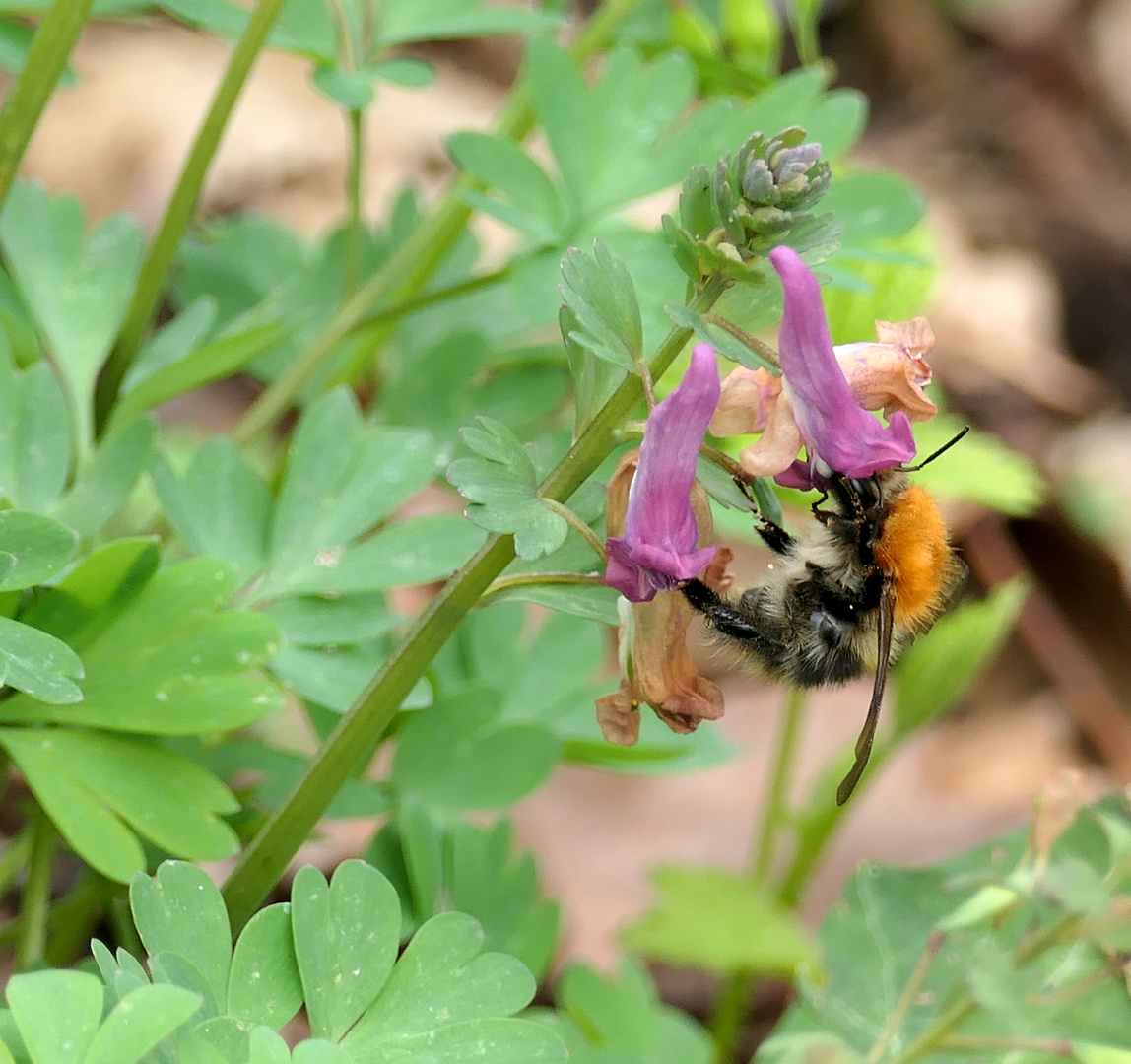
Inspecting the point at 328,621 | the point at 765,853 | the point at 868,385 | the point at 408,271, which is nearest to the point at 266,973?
the point at 328,621

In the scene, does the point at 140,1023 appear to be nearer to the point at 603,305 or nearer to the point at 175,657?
the point at 175,657

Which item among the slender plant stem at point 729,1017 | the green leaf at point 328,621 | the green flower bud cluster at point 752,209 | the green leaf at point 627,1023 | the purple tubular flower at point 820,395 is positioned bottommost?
the slender plant stem at point 729,1017

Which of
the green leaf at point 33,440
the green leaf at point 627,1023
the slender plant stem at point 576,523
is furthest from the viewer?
the green leaf at point 627,1023

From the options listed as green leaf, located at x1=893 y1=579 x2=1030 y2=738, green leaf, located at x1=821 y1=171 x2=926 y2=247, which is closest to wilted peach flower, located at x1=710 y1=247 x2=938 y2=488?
green leaf, located at x1=821 y1=171 x2=926 y2=247

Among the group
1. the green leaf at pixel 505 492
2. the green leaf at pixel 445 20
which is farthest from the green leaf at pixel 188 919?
the green leaf at pixel 445 20

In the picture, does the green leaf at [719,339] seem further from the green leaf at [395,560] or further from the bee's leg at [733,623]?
the green leaf at [395,560]

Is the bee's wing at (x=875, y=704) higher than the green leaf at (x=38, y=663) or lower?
higher

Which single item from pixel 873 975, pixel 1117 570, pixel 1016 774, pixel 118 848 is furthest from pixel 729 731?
pixel 118 848
